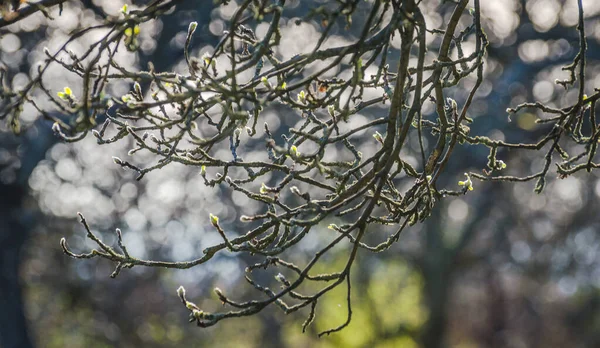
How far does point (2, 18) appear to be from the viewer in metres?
1.93

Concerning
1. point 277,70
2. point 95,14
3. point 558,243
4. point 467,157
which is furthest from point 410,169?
point 558,243

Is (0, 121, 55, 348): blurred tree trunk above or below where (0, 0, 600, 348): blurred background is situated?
below

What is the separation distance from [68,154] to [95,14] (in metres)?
3.60

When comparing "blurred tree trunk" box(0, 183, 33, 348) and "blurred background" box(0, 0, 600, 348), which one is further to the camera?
"blurred tree trunk" box(0, 183, 33, 348)

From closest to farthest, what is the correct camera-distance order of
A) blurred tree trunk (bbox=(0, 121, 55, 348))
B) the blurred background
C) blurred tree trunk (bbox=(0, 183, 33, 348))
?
the blurred background → blurred tree trunk (bbox=(0, 121, 55, 348)) → blurred tree trunk (bbox=(0, 183, 33, 348))

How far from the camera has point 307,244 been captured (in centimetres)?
1467

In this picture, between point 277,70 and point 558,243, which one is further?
point 558,243

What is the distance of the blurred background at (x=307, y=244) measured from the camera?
1009cm

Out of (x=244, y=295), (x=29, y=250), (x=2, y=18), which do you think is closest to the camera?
(x=2, y=18)

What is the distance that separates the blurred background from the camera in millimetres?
10086

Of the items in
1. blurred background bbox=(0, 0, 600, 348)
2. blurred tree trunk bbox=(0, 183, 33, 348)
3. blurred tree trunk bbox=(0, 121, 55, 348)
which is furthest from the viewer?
blurred tree trunk bbox=(0, 183, 33, 348)

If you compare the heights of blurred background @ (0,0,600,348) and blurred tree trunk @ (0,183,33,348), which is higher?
blurred background @ (0,0,600,348)

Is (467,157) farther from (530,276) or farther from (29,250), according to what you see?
(29,250)

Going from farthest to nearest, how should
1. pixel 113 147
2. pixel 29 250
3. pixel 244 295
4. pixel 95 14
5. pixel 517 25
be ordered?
pixel 244 295
pixel 29 250
pixel 113 147
pixel 517 25
pixel 95 14
